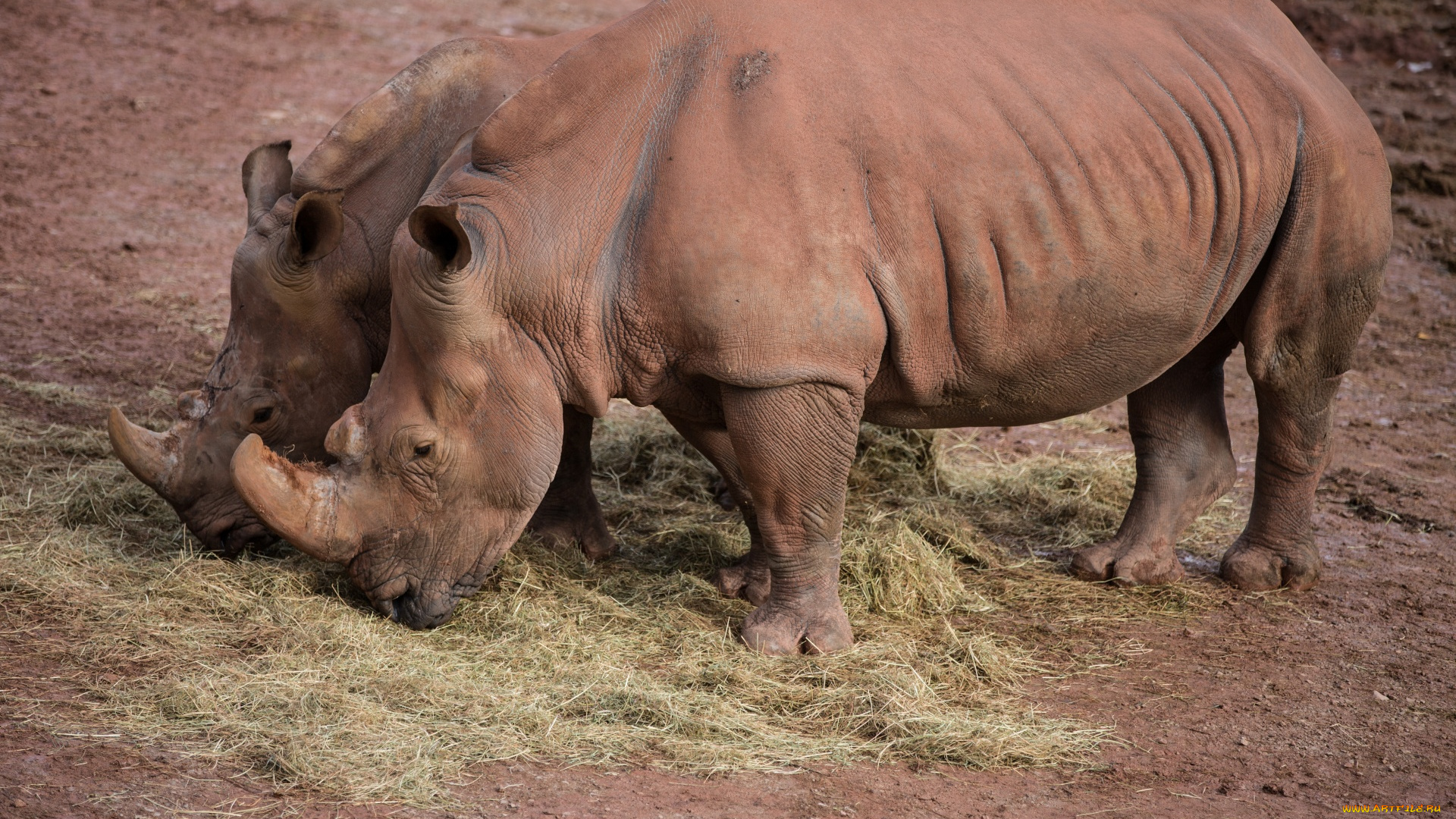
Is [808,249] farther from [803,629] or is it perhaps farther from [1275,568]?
[1275,568]

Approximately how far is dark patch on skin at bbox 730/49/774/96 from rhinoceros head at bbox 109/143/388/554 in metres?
1.73

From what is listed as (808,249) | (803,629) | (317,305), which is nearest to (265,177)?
(317,305)

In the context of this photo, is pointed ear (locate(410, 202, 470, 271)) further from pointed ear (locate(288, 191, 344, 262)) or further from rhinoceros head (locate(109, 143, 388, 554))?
rhinoceros head (locate(109, 143, 388, 554))

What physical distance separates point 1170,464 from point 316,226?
12.1 feet

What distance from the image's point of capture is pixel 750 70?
4863mm

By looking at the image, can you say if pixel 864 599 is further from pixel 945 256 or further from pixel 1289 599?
pixel 1289 599

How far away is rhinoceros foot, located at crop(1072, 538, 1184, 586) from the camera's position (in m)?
6.19

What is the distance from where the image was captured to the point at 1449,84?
15.4m

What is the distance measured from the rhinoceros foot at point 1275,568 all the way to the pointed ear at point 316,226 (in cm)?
397

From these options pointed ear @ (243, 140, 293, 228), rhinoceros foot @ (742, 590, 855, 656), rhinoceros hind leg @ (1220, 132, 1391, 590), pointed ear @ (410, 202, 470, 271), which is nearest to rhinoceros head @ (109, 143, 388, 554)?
pointed ear @ (243, 140, 293, 228)

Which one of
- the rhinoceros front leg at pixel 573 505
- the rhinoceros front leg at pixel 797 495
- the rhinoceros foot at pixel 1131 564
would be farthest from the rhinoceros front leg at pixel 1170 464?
the rhinoceros front leg at pixel 573 505

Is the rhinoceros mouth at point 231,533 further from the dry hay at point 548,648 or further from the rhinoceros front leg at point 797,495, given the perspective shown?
the rhinoceros front leg at point 797,495

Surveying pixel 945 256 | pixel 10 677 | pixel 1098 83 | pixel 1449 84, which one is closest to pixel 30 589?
pixel 10 677

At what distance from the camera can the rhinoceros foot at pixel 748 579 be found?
18.9ft
